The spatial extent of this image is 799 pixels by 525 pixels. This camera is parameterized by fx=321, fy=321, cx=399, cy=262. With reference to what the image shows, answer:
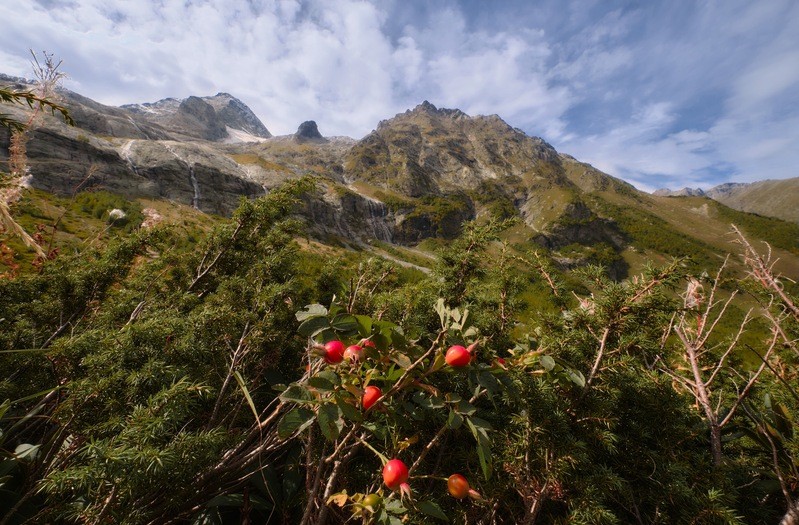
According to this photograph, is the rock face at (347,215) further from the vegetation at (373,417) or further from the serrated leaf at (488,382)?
the serrated leaf at (488,382)

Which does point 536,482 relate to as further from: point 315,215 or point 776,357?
point 315,215

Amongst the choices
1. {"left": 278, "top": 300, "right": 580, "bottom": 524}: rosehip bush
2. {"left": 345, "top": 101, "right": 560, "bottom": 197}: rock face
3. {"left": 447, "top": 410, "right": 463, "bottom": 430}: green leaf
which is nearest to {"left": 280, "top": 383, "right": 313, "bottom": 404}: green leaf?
{"left": 278, "top": 300, "right": 580, "bottom": 524}: rosehip bush

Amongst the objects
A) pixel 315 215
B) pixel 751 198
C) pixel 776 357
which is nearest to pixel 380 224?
pixel 315 215

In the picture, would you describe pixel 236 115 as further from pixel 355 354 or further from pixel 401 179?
pixel 355 354

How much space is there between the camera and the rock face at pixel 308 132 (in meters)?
131

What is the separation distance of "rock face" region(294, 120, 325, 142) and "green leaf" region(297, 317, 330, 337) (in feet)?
469

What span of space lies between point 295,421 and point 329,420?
4.0 inches

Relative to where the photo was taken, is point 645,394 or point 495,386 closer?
point 495,386

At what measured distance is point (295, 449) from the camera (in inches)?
65.2

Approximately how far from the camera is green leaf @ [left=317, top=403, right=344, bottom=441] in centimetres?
89

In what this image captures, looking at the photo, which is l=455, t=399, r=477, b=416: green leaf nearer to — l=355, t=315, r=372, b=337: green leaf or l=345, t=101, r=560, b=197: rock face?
l=355, t=315, r=372, b=337: green leaf

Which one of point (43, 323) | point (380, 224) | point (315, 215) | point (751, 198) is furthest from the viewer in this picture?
point (751, 198)

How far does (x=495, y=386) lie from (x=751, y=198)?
752ft

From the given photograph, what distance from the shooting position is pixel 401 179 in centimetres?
9031
